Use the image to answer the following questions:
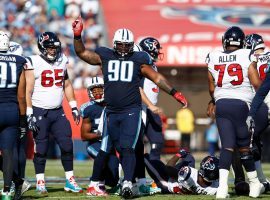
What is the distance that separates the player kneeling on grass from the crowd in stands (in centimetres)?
1125

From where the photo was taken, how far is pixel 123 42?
8844 millimetres

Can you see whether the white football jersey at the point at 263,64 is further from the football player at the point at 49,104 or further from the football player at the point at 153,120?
the football player at the point at 49,104

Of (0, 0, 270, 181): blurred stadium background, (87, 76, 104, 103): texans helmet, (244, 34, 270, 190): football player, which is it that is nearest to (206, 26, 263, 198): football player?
(244, 34, 270, 190): football player

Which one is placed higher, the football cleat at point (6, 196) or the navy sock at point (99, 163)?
the navy sock at point (99, 163)

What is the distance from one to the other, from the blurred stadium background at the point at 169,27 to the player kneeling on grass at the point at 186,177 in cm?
1053

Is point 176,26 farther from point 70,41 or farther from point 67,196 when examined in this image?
point 67,196

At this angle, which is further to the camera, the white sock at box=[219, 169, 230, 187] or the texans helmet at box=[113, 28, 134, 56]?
the texans helmet at box=[113, 28, 134, 56]

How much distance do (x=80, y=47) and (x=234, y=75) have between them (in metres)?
1.68

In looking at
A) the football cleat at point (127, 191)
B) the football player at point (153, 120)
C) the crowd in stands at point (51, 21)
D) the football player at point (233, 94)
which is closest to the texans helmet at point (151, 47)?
the football player at point (153, 120)

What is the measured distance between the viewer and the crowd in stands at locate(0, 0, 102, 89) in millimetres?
21156

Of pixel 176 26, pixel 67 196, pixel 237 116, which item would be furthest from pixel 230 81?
pixel 176 26

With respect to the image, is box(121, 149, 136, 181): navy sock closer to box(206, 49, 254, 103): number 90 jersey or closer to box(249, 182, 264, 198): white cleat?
box(206, 49, 254, 103): number 90 jersey

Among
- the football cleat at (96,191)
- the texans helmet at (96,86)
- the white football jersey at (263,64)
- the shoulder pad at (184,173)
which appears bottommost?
the football cleat at (96,191)

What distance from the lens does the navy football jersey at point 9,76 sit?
8.30 meters
